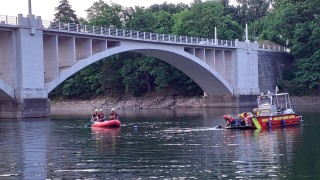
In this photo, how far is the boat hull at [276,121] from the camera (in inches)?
1692

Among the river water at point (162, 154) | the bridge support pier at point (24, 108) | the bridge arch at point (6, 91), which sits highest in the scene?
the bridge arch at point (6, 91)

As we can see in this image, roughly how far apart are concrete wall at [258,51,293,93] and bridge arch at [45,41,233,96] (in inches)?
356

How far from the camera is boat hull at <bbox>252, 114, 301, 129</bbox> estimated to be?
141 feet

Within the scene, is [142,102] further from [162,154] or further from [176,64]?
[162,154]

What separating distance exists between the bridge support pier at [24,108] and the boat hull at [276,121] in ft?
76.0

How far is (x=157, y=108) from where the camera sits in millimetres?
93562

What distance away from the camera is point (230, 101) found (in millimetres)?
85438

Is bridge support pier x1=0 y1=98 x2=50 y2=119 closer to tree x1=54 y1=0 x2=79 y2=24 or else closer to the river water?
the river water

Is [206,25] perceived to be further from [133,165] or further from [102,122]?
[133,165]

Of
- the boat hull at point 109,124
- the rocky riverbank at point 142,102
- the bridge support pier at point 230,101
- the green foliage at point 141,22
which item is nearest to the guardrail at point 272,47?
the rocky riverbank at point 142,102

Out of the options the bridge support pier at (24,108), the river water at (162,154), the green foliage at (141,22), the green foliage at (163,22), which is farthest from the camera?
the green foliage at (163,22)

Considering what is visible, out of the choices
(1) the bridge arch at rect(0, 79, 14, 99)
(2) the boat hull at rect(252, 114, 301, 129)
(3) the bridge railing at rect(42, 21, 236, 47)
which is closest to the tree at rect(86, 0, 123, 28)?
(3) the bridge railing at rect(42, 21, 236, 47)

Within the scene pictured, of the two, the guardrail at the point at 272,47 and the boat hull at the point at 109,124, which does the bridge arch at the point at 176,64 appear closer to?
the boat hull at the point at 109,124

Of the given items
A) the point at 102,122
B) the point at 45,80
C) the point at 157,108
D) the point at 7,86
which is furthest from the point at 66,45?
the point at 157,108
